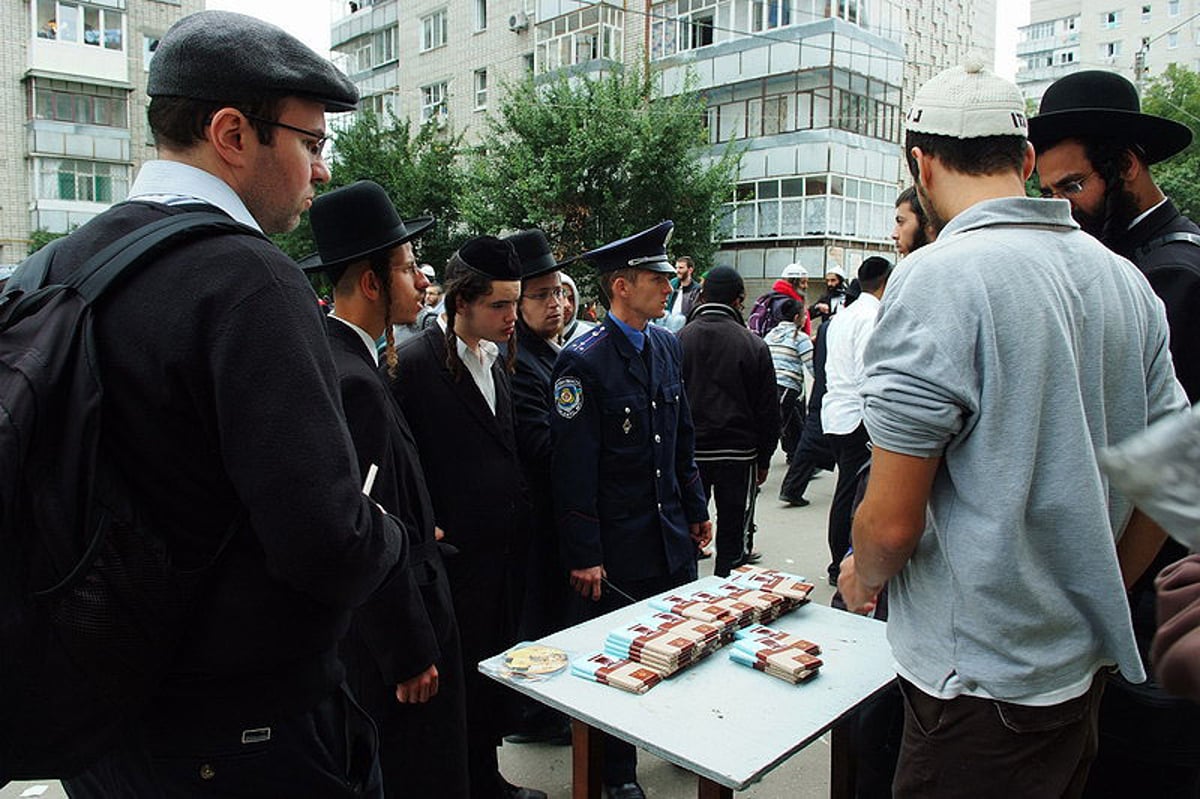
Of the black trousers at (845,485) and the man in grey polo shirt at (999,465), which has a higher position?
the man in grey polo shirt at (999,465)

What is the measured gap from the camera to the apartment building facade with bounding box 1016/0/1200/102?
62500 mm

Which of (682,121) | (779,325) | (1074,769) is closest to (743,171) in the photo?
(682,121)

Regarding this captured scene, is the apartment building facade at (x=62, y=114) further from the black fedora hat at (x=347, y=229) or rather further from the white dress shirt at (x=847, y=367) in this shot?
the black fedora hat at (x=347, y=229)

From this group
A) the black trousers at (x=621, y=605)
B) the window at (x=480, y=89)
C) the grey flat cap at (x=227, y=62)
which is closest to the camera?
the grey flat cap at (x=227, y=62)

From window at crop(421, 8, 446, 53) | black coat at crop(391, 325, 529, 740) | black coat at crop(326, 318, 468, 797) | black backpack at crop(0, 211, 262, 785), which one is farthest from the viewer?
window at crop(421, 8, 446, 53)

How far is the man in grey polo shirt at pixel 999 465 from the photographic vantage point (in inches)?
62.0

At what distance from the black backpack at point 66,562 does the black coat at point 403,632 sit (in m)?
0.93

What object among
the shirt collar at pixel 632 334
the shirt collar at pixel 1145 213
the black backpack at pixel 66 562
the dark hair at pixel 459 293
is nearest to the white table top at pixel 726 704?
the dark hair at pixel 459 293

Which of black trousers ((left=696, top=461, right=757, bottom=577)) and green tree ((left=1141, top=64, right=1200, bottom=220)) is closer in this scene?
black trousers ((left=696, top=461, right=757, bottom=577))

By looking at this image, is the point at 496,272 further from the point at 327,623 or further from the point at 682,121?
the point at 682,121

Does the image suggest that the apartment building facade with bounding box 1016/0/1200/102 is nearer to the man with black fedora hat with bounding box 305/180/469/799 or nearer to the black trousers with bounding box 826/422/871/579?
the black trousers with bounding box 826/422/871/579

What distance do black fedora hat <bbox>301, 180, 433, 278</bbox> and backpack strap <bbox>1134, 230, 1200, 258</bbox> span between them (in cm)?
212

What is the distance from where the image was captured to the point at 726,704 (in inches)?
87.4

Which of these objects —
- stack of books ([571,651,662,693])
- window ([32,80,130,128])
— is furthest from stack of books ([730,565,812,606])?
window ([32,80,130,128])
